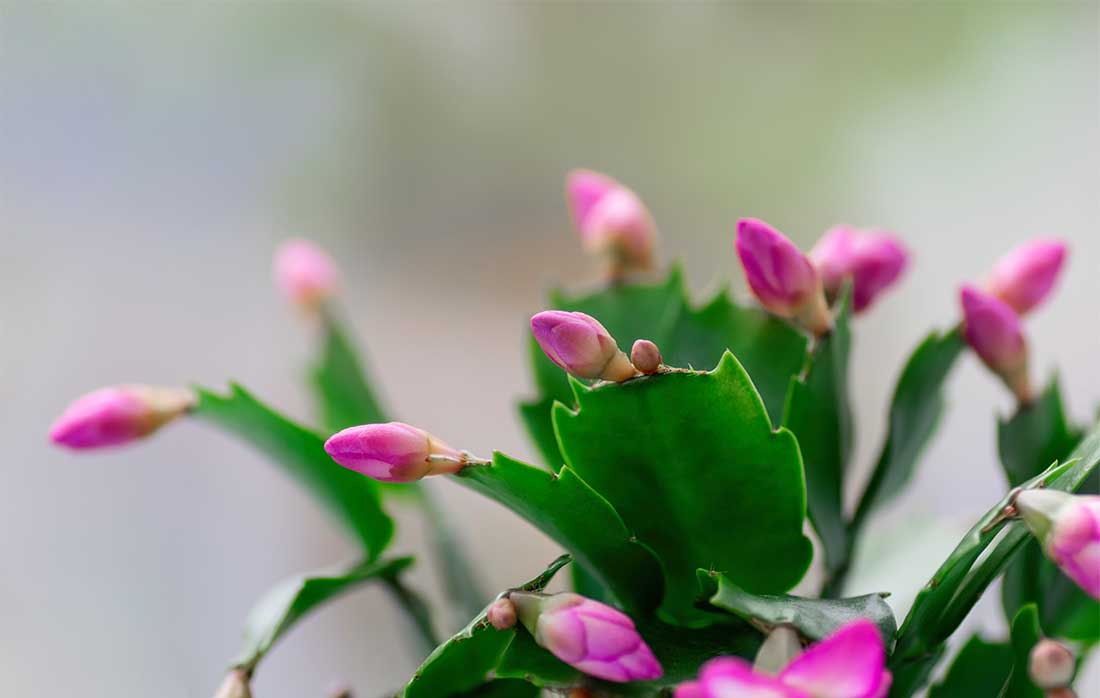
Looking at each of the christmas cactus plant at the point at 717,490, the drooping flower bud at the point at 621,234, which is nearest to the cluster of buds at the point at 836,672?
the christmas cactus plant at the point at 717,490

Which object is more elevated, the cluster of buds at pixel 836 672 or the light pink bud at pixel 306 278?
the light pink bud at pixel 306 278

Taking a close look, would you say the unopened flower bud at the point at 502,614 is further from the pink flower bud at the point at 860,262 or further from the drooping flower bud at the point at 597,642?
the pink flower bud at the point at 860,262

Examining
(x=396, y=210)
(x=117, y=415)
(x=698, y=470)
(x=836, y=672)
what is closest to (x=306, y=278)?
(x=117, y=415)

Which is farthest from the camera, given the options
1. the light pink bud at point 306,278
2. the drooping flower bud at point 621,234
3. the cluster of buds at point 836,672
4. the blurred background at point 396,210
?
the blurred background at point 396,210

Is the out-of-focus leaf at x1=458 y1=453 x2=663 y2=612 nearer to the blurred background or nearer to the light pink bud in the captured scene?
the light pink bud

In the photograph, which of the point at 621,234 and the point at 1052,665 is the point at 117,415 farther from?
the point at 1052,665

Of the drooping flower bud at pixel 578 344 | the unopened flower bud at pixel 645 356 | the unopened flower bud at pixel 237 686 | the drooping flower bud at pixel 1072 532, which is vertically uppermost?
the drooping flower bud at pixel 578 344

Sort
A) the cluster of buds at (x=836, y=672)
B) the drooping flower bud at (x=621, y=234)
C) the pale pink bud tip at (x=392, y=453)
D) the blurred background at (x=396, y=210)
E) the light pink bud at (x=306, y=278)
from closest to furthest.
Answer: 1. the cluster of buds at (x=836, y=672)
2. the pale pink bud tip at (x=392, y=453)
3. the drooping flower bud at (x=621, y=234)
4. the light pink bud at (x=306, y=278)
5. the blurred background at (x=396, y=210)

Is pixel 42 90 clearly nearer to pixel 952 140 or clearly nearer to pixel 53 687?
pixel 53 687
